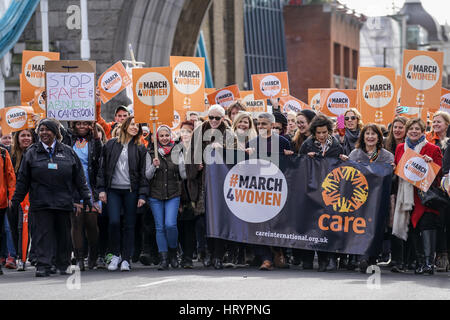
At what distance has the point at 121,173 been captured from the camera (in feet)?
39.8

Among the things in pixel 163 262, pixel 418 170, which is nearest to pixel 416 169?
pixel 418 170

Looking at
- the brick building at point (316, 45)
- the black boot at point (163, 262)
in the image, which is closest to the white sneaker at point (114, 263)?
the black boot at point (163, 262)

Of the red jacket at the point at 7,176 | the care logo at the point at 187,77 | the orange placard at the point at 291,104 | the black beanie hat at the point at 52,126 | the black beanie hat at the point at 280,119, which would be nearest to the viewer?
the black beanie hat at the point at 52,126

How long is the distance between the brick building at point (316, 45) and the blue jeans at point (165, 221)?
60.7 m

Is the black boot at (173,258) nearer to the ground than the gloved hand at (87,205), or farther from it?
nearer to the ground

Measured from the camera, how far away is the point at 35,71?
15.8 metres

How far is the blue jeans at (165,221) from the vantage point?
12.1 meters

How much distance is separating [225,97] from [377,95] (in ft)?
12.0

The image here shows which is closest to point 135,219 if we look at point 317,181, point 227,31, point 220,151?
point 220,151

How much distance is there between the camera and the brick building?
73.9 m

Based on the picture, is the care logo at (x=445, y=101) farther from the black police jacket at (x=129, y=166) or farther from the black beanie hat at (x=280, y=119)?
the black police jacket at (x=129, y=166)

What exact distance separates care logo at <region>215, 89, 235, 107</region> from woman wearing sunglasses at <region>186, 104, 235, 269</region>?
17.8 feet

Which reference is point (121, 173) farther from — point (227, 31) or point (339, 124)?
point (227, 31)

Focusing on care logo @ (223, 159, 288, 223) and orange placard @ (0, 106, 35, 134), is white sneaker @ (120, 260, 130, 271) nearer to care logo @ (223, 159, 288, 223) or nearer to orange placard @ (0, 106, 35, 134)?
care logo @ (223, 159, 288, 223)
